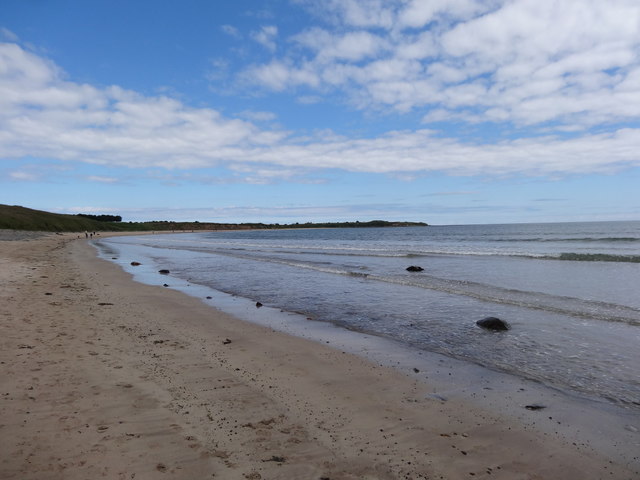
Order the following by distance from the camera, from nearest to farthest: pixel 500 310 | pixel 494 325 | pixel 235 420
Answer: pixel 235 420
pixel 494 325
pixel 500 310

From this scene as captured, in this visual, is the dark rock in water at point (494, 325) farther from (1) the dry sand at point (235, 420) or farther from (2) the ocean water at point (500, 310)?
(1) the dry sand at point (235, 420)

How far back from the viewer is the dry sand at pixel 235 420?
149 inches

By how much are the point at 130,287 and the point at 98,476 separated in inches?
538

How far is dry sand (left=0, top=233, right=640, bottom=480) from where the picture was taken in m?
3.77

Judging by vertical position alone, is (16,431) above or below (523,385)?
above

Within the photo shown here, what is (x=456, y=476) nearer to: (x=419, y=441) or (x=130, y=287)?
(x=419, y=441)

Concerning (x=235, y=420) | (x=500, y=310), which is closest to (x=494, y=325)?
(x=500, y=310)

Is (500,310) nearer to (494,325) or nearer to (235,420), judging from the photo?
(494,325)

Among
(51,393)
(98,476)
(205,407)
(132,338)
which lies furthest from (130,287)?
(98,476)

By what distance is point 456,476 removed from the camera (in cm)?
375

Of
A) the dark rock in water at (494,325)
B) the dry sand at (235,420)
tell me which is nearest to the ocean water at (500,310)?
the dark rock in water at (494,325)

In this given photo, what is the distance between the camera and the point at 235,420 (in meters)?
4.67

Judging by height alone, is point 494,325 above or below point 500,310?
above

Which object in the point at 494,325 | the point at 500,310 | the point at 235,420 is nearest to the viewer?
the point at 235,420
